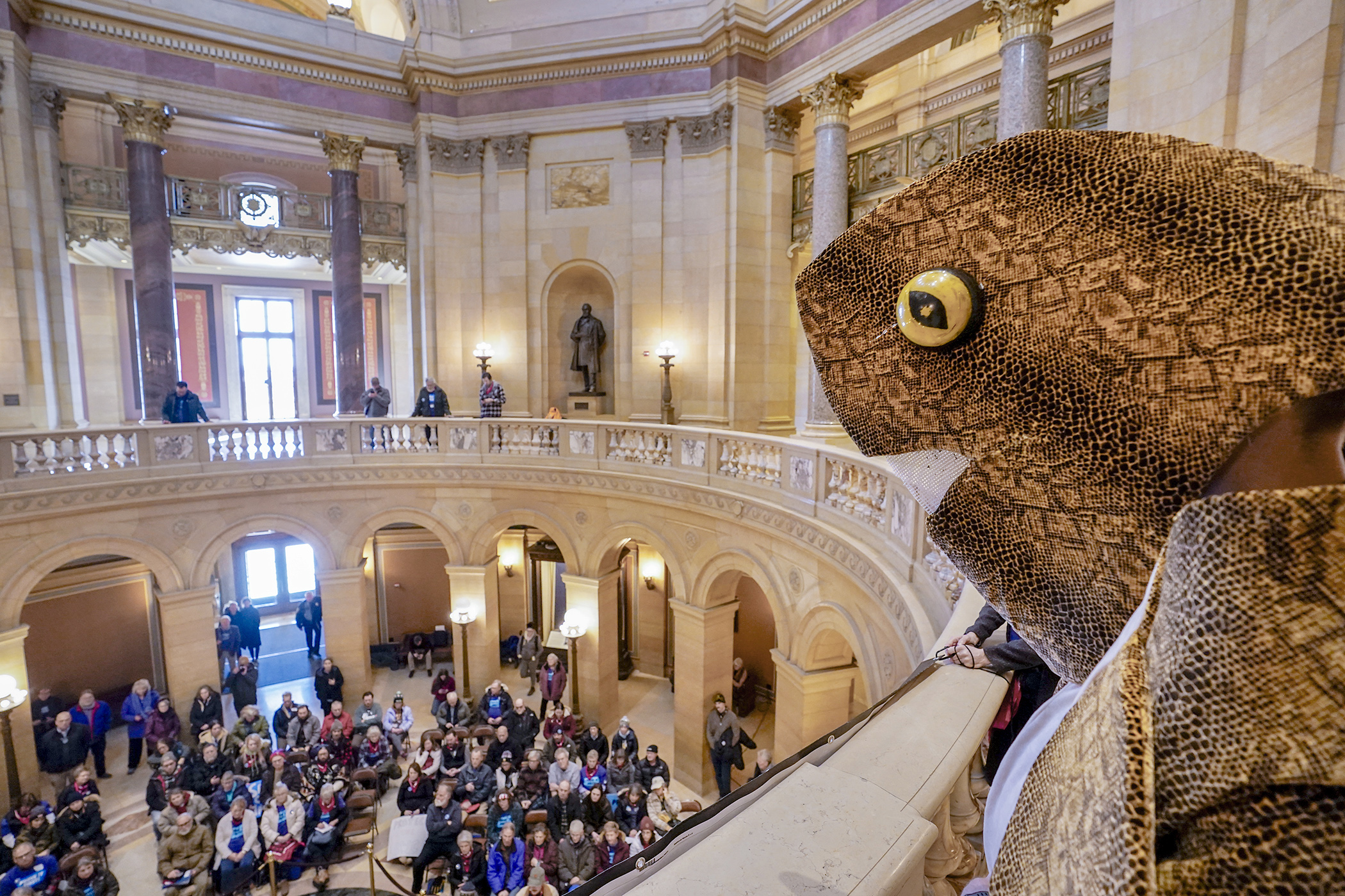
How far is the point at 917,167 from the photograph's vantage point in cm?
1243

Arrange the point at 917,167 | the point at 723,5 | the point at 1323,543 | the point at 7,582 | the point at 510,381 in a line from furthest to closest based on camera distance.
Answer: the point at 510,381 < the point at 723,5 < the point at 917,167 < the point at 7,582 < the point at 1323,543

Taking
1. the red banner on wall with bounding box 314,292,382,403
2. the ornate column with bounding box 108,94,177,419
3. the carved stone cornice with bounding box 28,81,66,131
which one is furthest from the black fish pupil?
the red banner on wall with bounding box 314,292,382,403

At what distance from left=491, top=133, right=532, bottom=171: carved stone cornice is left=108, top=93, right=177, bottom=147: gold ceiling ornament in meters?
6.77

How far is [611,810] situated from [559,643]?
6114 millimetres

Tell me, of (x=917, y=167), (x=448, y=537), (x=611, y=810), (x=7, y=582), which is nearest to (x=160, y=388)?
(x=7, y=582)

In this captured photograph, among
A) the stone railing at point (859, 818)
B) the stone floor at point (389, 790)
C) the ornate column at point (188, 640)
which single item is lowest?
the stone floor at point (389, 790)

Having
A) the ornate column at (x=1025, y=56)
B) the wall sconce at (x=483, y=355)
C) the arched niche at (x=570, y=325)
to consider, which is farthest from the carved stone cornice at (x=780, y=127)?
the wall sconce at (x=483, y=355)

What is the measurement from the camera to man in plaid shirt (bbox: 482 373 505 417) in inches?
583

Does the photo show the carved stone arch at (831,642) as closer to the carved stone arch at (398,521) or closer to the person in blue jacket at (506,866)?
the person in blue jacket at (506,866)

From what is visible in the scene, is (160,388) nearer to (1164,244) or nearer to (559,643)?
(559,643)

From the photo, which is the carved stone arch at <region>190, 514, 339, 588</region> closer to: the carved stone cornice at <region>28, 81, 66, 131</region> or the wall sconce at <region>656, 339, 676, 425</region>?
the wall sconce at <region>656, 339, 676, 425</region>

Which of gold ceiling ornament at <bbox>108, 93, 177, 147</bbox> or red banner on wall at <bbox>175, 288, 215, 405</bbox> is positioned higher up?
gold ceiling ornament at <bbox>108, 93, 177, 147</bbox>

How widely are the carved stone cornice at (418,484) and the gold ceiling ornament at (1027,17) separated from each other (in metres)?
7.19

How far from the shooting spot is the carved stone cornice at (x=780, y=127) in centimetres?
1470
